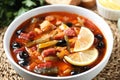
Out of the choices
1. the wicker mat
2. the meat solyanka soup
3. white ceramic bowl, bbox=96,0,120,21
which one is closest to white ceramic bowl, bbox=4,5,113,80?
the meat solyanka soup

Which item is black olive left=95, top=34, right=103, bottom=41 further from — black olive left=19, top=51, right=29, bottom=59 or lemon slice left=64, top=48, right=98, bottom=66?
black olive left=19, top=51, right=29, bottom=59

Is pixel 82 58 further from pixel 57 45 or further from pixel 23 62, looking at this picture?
pixel 23 62

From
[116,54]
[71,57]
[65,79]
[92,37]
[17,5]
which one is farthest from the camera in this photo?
[17,5]

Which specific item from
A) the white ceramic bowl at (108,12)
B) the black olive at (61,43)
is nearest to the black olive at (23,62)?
the black olive at (61,43)

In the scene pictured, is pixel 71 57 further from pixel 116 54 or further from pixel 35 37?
pixel 116 54

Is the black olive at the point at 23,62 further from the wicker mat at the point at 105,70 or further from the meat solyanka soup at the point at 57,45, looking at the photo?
the wicker mat at the point at 105,70

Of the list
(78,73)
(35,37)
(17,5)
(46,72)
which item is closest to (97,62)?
(78,73)

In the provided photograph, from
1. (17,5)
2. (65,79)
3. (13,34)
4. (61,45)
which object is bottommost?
(65,79)

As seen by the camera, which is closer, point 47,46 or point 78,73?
point 78,73
